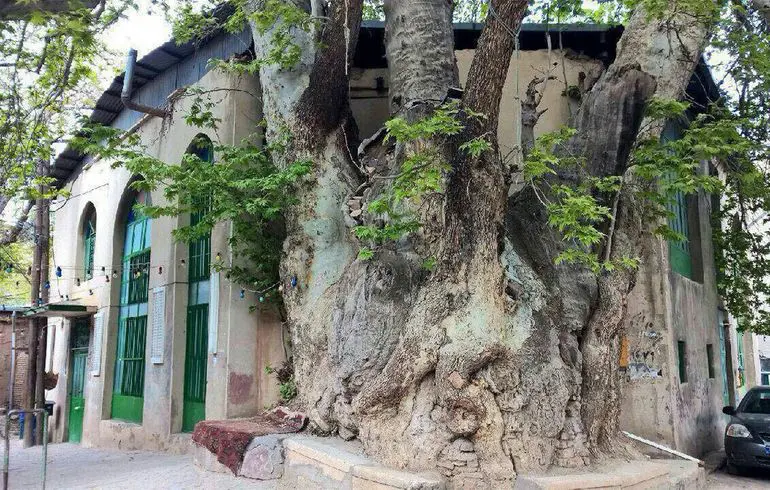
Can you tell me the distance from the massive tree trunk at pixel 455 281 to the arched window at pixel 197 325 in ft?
10.0

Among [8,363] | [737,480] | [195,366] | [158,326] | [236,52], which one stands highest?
[236,52]

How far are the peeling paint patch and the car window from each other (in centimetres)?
793

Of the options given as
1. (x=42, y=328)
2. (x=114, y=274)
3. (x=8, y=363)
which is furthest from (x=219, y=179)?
(x=8, y=363)

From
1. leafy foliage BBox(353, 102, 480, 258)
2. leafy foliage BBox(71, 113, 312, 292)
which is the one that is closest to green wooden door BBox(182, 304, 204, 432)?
leafy foliage BBox(71, 113, 312, 292)

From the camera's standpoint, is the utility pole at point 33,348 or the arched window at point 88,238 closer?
the utility pole at point 33,348

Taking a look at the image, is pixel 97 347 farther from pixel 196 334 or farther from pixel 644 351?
pixel 644 351

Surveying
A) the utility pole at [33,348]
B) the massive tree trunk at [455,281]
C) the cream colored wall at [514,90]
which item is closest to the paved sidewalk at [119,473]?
the massive tree trunk at [455,281]

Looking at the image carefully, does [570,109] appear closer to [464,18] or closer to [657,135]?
[657,135]

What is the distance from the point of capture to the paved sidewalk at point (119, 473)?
7.88 metres

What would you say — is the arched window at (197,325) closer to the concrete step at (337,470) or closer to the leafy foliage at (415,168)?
the concrete step at (337,470)

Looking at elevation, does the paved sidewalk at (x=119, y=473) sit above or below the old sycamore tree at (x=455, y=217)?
below

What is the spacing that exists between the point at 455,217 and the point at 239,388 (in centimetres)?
486

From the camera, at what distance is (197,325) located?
36.7ft

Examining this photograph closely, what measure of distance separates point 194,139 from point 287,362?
14.4 ft
